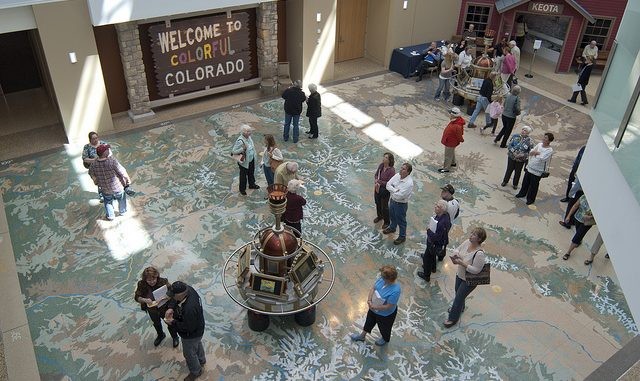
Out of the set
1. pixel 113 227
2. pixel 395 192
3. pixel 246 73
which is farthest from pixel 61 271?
pixel 246 73

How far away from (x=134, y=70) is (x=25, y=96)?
4.10m

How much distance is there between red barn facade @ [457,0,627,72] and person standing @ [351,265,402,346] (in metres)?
13.9

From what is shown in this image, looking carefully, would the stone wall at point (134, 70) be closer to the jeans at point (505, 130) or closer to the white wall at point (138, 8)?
the white wall at point (138, 8)

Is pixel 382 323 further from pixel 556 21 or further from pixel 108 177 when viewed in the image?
pixel 556 21

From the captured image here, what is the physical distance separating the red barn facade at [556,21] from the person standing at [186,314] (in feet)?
50.9

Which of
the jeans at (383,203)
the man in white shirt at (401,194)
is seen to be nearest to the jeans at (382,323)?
the man in white shirt at (401,194)

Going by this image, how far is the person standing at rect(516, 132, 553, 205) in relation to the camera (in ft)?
32.3

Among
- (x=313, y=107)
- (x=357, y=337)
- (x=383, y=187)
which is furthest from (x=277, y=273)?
(x=313, y=107)

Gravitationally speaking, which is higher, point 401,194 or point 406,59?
point 401,194

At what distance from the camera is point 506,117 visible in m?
12.2

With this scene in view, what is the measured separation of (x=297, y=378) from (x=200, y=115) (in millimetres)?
8793

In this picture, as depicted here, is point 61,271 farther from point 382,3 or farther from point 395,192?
point 382,3

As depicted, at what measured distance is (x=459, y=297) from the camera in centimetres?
756

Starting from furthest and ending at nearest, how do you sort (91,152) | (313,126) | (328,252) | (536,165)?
(313,126), (536,165), (91,152), (328,252)
